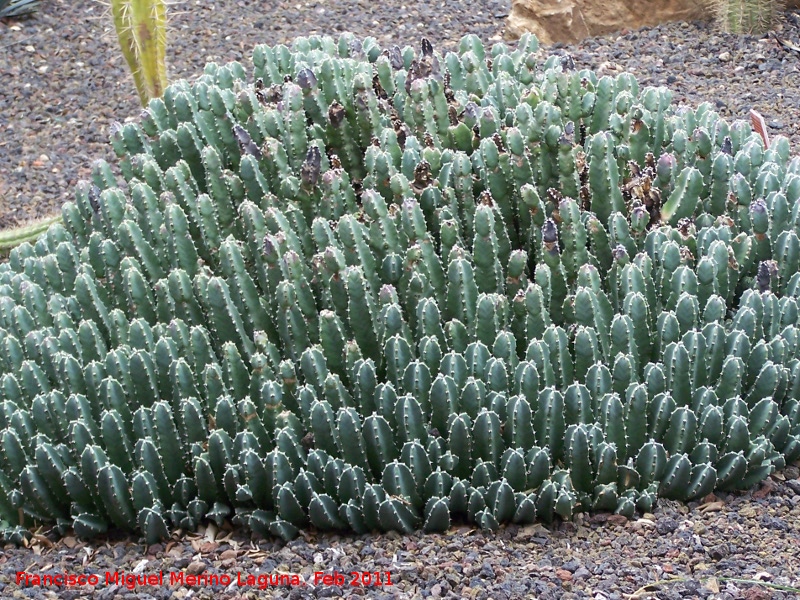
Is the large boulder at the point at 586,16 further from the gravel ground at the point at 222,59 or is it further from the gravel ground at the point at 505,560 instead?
the gravel ground at the point at 505,560

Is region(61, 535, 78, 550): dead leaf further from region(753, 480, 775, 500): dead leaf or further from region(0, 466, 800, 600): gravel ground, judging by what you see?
region(753, 480, 775, 500): dead leaf

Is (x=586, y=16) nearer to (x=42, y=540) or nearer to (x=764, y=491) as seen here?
(x=764, y=491)

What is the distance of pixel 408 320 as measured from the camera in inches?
143

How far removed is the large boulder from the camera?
Answer: 7844mm

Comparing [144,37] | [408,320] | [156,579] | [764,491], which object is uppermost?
[144,37]

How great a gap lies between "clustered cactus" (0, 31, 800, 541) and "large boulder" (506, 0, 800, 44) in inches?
144

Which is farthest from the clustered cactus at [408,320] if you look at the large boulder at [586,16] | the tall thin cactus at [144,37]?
the large boulder at [586,16]

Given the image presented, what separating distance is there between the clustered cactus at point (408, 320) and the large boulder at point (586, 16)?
12.0 ft

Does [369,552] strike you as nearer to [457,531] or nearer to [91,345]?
[457,531]

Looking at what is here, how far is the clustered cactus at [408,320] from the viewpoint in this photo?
3.23 metres

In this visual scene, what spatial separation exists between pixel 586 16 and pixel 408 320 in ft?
16.7

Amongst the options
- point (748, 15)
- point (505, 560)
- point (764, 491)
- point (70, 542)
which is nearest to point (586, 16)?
point (748, 15)

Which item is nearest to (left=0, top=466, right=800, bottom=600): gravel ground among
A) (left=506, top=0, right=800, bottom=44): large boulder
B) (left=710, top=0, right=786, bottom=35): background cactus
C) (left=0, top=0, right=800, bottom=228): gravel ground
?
(left=0, top=0, right=800, bottom=228): gravel ground

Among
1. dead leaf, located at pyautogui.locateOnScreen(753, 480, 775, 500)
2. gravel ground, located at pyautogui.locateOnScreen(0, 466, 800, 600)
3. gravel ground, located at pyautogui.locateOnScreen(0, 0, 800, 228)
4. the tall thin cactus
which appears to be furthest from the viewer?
gravel ground, located at pyautogui.locateOnScreen(0, 0, 800, 228)
